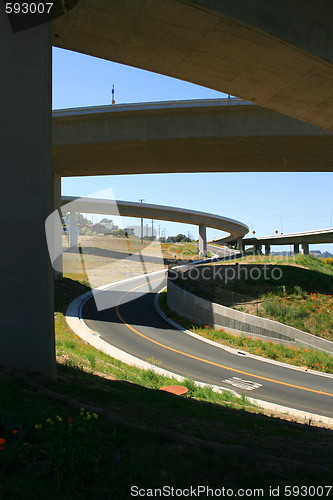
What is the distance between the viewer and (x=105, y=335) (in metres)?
21.2

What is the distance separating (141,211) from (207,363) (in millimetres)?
58024

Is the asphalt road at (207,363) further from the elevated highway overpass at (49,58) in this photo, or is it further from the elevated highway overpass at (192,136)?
the elevated highway overpass at (192,136)

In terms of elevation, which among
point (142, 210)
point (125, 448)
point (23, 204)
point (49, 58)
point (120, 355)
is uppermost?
point (49, 58)

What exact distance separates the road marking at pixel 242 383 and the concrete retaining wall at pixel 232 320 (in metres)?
6.14

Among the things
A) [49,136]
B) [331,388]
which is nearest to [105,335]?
[331,388]

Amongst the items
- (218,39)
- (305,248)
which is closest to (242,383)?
(218,39)

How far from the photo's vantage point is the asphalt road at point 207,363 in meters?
13.8

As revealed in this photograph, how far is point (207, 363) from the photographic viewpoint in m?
17.3

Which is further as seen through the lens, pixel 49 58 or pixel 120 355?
pixel 120 355

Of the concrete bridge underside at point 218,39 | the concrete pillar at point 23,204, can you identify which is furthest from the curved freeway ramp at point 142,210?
the concrete pillar at point 23,204

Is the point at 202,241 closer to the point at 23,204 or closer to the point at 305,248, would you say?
the point at 305,248

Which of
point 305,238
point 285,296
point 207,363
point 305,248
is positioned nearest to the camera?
point 207,363

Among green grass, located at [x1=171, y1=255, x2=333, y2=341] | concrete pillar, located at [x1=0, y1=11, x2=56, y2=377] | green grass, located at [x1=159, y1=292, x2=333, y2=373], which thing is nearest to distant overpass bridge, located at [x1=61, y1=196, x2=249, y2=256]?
green grass, located at [x1=171, y1=255, x2=333, y2=341]

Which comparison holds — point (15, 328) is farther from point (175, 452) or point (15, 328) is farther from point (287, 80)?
point (287, 80)
